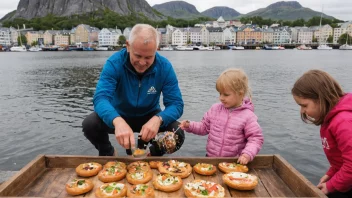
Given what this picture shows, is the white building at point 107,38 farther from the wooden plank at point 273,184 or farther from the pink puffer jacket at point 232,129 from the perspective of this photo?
the wooden plank at point 273,184

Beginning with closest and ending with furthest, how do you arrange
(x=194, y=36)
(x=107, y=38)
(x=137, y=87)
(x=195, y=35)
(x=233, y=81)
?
(x=233, y=81), (x=137, y=87), (x=107, y=38), (x=195, y=35), (x=194, y=36)

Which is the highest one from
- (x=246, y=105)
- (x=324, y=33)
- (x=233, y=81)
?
(x=324, y=33)

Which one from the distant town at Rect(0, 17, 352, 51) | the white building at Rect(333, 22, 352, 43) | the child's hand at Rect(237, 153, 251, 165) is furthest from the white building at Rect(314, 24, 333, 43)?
the child's hand at Rect(237, 153, 251, 165)

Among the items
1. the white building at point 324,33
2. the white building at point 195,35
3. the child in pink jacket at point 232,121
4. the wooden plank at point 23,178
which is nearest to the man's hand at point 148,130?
the child in pink jacket at point 232,121

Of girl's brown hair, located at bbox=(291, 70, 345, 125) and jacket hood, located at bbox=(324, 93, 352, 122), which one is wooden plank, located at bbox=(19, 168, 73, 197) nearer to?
girl's brown hair, located at bbox=(291, 70, 345, 125)

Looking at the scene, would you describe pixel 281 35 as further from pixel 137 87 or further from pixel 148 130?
pixel 148 130

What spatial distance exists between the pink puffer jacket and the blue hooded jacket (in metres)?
0.70

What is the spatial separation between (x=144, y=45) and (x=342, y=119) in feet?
9.16

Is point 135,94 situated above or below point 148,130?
above

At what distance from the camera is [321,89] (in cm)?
374

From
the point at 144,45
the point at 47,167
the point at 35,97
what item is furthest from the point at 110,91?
the point at 35,97

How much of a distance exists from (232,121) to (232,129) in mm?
134

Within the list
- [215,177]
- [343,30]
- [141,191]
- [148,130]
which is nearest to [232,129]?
[215,177]

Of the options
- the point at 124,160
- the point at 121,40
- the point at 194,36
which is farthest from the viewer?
the point at 194,36
